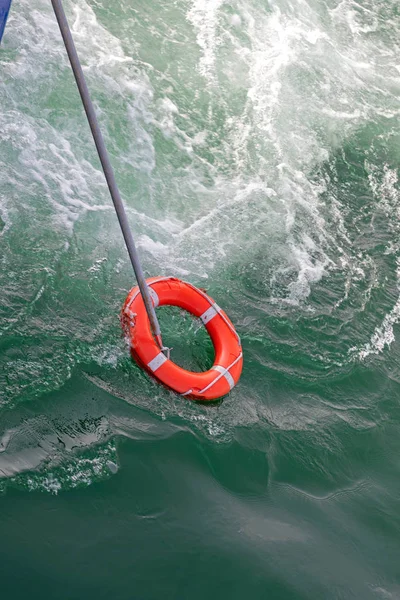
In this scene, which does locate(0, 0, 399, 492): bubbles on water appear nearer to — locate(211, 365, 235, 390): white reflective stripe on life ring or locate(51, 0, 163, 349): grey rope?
locate(211, 365, 235, 390): white reflective stripe on life ring

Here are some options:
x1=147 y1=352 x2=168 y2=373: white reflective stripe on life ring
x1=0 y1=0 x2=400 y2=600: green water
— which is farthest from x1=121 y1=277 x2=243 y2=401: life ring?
x1=0 y1=0 x2=400 y2=600: green water

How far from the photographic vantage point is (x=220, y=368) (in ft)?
18.2

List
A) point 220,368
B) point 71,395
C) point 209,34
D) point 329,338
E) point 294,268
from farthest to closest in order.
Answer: point 209,34
point 294,268
point 329,338
point 220,368
point 71,395

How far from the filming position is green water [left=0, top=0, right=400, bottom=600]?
4.61 m

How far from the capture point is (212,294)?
648cm

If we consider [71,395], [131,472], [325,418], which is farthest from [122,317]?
[325,418]

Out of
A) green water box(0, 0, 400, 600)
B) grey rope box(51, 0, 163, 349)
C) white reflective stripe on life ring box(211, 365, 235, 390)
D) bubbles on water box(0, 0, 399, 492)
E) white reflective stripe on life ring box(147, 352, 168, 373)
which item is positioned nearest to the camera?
grey rope box(51, 0, 163, 349)

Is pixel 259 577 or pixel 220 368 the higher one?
pixel 220 368

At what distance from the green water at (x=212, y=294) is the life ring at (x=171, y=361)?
16 centimetres

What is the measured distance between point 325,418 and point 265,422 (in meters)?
0.55

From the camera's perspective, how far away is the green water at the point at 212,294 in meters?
4.61

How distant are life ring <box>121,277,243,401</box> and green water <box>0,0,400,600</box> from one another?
156 millimetres

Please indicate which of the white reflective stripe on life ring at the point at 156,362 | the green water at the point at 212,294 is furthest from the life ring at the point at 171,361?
the green water at the point at 212,294

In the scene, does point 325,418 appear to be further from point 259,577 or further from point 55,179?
point 55,179
